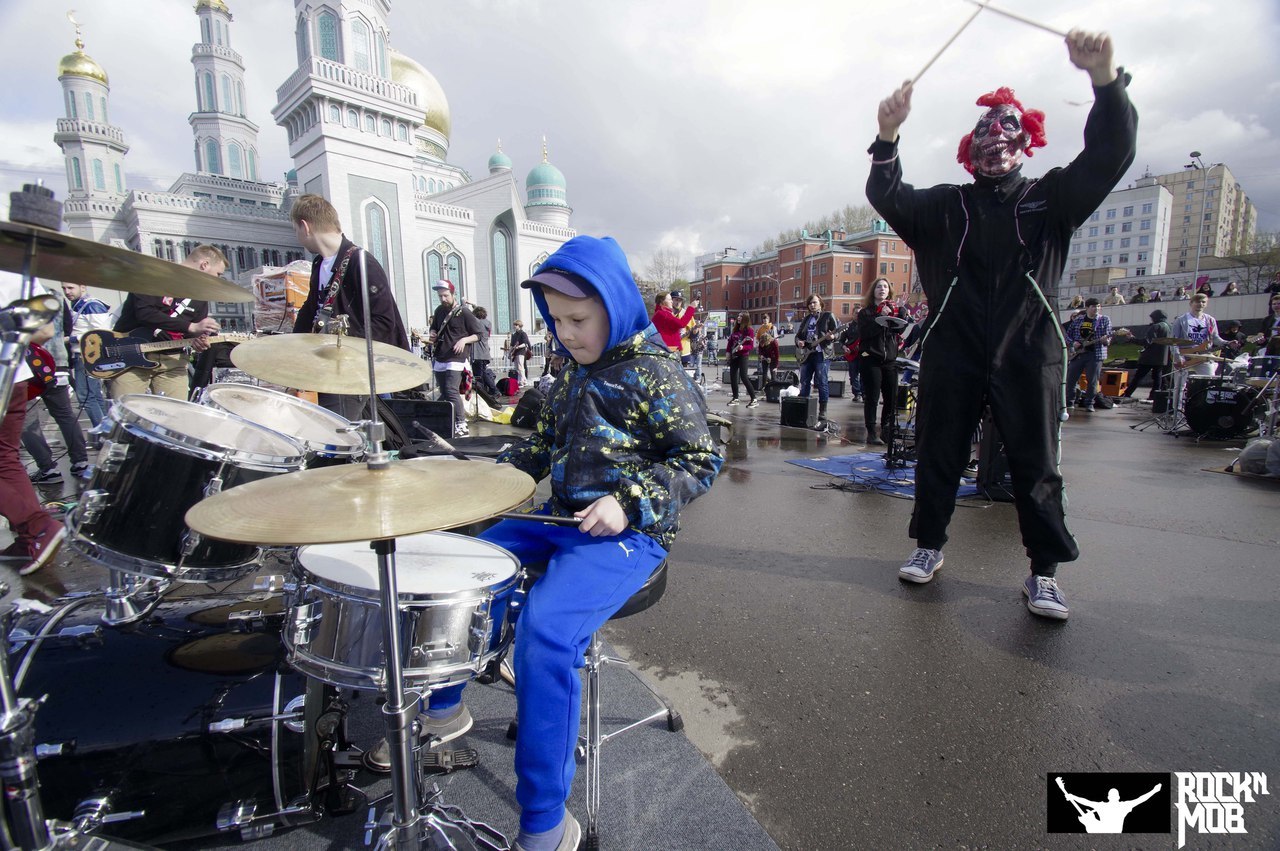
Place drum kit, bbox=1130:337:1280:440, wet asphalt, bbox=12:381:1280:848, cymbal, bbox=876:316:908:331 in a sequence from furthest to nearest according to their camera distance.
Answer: drum kit, bbox=1130:337:1280:440 < cymbal, bbox=876:316:908:331 < wet asphalt, bbox=12:381:1280:848

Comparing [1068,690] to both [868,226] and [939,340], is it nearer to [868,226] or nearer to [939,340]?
[939,340]

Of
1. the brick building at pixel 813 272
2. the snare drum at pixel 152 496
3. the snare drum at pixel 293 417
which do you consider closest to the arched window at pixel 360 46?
the snare drum at pixel 293 417

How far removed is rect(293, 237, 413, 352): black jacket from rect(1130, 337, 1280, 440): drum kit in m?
9.51

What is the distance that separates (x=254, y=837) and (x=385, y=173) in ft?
109

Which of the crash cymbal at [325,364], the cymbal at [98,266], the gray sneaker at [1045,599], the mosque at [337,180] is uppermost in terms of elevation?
the mosque at [337,180]

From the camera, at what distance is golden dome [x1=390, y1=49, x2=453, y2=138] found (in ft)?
127

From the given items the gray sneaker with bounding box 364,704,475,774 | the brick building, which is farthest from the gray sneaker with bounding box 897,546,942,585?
the brick building

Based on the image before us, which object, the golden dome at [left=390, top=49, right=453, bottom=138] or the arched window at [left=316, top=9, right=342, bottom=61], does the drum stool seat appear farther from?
the golden dome at [left=390, top=49, right=453, bottom=138]

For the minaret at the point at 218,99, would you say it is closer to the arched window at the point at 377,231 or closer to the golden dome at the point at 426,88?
the golden dome at the point at 426,88

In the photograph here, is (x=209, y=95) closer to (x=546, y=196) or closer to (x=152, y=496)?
(x=546, y=196)

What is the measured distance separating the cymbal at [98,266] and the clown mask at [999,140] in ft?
10.8

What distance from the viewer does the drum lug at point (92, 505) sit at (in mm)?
2006

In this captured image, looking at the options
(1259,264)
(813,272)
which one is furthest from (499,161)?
(1259,264)

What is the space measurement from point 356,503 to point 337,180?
32272 mm
